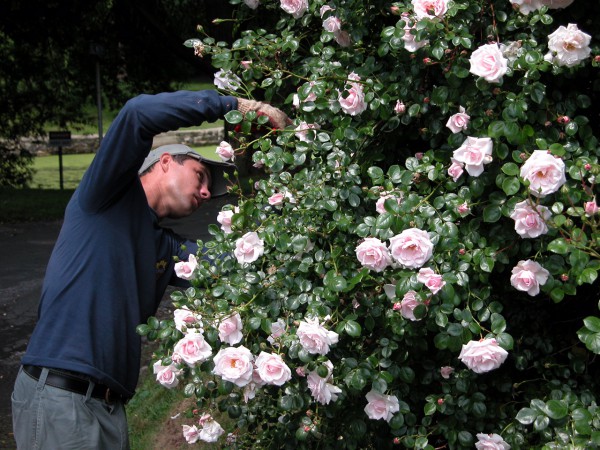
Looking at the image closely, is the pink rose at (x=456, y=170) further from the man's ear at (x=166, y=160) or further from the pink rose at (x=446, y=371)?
the man's ear at (x=166, y=160)

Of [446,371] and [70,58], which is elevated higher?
[446,371]

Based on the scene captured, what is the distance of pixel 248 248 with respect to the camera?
8.34 feet

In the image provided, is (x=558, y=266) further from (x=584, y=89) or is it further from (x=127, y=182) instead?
(x=127, y=182)

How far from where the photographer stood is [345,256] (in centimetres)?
256

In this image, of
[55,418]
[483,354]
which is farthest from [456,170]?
[55,418]

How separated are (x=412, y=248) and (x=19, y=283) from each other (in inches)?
301

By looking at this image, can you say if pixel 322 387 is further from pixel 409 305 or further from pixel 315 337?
pixel 409 305

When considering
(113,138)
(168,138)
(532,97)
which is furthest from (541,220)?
(168,138)

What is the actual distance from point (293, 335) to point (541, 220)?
0.74 m

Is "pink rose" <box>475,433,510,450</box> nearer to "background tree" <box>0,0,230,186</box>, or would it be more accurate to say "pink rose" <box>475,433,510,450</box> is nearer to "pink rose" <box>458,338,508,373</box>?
"pink rose" <box>458,338,508,373</box>

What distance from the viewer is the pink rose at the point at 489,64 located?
7.47 ft

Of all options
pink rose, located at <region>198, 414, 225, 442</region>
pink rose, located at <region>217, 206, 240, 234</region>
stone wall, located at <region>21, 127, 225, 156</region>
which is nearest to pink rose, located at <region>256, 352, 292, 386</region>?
pink rose, located at <region>217, 206, 240, 234</region>

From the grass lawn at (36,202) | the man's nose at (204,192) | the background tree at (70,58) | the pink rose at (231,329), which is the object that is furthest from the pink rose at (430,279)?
the background tree at (70,58)

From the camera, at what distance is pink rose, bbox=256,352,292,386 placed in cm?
232
